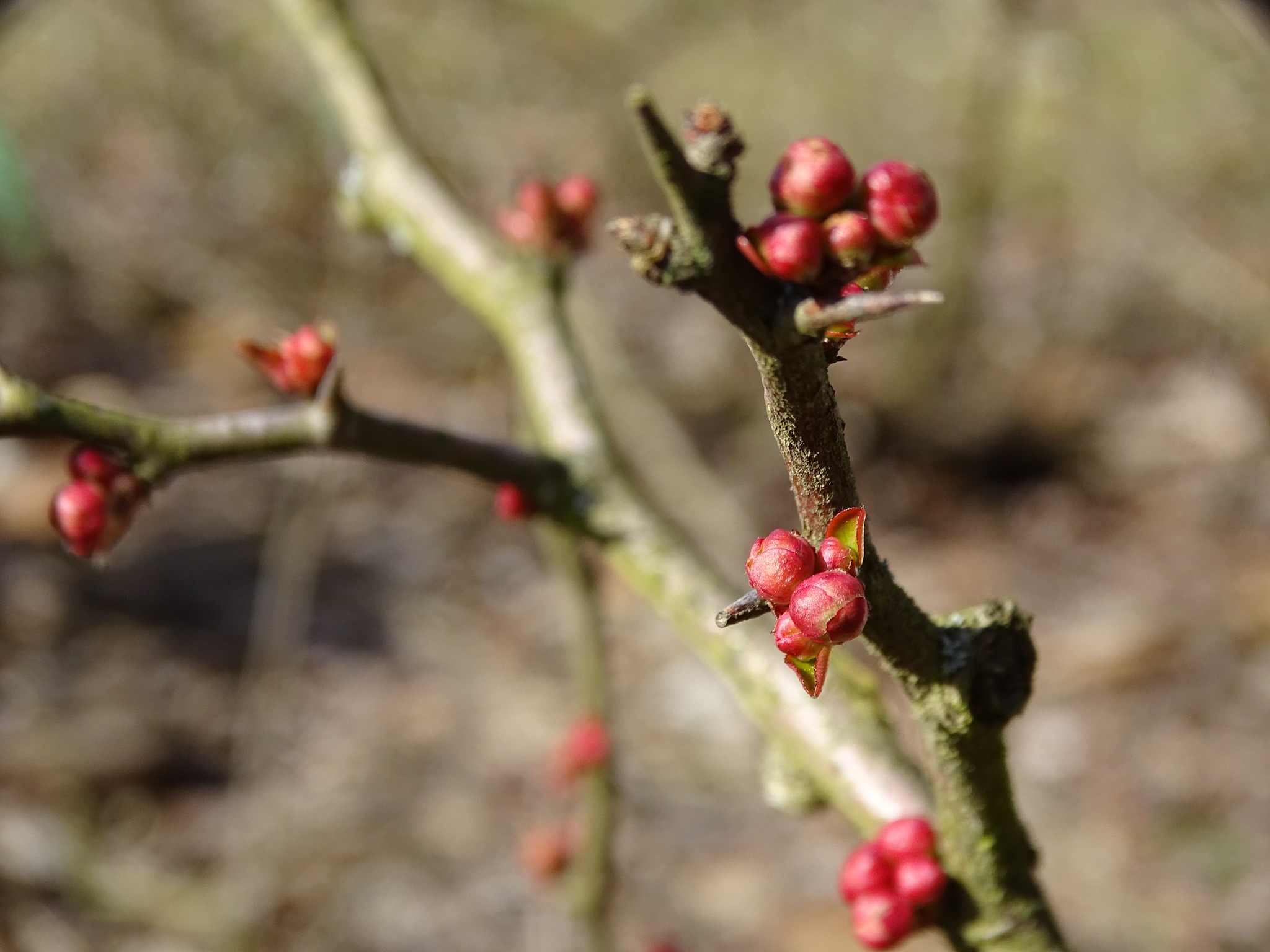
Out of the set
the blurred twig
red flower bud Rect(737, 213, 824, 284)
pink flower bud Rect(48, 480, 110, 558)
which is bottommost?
red flower bud Rect(737, 213, 824, 284)

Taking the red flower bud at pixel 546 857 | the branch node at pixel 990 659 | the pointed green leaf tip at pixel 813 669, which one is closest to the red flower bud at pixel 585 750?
the red flower bud at pixel 546 857

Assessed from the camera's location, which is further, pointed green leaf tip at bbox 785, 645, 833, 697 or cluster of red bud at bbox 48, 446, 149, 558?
cluster of red bud at bbox 48, 446, 149, 558

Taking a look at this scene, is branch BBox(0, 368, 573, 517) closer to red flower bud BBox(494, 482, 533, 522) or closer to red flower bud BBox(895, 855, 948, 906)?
red flower bud BBox(494, 482, 533, 522)

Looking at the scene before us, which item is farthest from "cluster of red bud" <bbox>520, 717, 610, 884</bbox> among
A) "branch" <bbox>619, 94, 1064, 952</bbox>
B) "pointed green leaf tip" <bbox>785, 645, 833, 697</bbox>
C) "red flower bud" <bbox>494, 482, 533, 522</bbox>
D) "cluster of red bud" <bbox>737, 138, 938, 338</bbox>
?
"cluster of red bud" <bbox>737, 138, 938, 338</bbox>

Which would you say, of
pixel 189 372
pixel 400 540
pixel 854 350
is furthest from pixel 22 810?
pixel 854 350

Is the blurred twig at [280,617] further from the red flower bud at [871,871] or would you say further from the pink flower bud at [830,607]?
the pink flower bud at [830,607]

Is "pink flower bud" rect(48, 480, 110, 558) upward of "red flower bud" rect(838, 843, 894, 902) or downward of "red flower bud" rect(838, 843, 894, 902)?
upward
